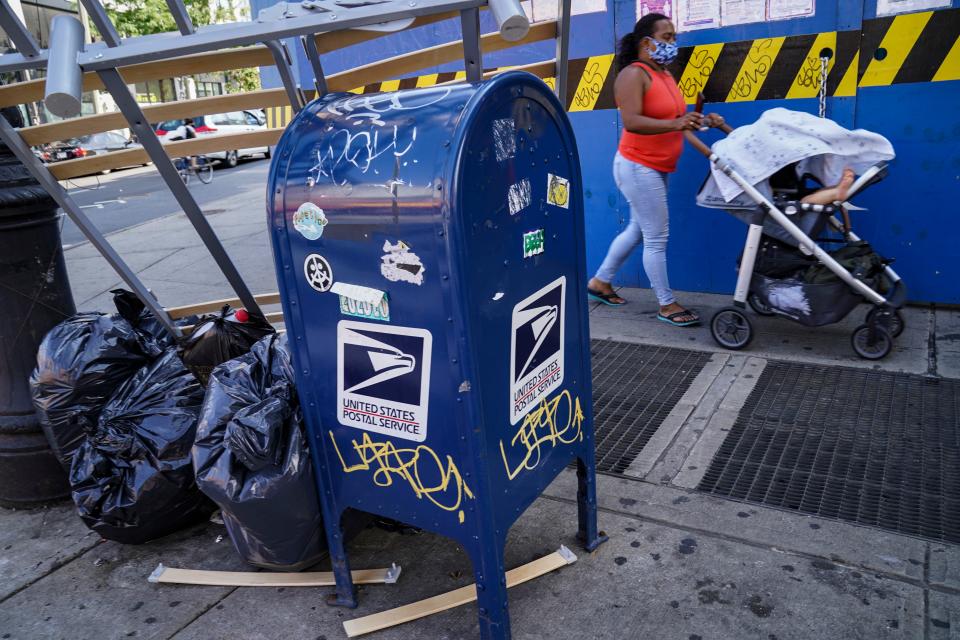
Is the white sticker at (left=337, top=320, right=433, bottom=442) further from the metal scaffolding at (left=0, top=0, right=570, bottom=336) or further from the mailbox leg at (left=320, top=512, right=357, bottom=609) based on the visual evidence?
the metal scaffolding at (left=0, top=0, right=570, bottom=336)

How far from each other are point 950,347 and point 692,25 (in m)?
2.64

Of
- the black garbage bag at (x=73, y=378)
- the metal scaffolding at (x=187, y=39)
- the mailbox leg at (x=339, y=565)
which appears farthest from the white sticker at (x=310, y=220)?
the black garbage bag at (x=73, y=378)

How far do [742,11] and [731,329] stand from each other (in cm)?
211

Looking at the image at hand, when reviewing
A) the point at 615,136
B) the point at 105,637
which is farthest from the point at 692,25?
the point at 105,637

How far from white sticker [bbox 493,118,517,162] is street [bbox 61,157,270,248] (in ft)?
31.2

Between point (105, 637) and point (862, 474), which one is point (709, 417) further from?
point (105, 637)

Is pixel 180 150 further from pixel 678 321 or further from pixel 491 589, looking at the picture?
pixel 678 321

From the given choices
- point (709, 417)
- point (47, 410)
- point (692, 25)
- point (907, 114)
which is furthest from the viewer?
point (692, 25)

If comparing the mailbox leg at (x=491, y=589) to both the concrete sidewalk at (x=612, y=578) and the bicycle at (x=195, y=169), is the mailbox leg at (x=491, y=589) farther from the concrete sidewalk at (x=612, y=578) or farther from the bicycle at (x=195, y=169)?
the bicycle at (x=195, y=169)

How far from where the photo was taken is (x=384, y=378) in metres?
2.43

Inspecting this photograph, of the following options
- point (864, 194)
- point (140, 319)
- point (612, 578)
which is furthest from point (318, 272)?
point (864, 194)

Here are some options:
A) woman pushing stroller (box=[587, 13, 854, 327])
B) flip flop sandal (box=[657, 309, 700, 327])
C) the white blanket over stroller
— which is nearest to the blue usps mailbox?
the white blanket over stroller

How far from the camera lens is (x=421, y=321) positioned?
7.49 ft

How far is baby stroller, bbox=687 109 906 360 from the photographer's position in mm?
4293
